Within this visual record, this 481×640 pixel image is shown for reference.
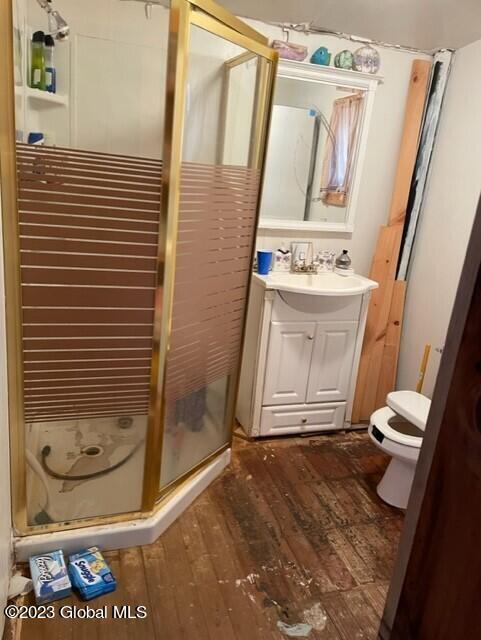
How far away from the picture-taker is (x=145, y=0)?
193 centimetres

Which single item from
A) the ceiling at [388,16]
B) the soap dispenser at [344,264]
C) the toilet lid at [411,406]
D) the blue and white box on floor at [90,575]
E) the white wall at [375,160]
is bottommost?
the blue and white box on floor at [90,575]

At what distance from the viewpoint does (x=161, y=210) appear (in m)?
1.54

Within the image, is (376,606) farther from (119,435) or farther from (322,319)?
(322,319)

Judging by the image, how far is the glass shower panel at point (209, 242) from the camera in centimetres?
166

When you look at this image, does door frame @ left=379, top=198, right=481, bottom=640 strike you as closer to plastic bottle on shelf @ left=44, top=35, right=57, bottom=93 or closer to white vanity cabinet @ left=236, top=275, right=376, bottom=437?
white vanity cabinet @ left=236, top=275, right=376, bottom=437

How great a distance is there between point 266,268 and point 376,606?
161 cm

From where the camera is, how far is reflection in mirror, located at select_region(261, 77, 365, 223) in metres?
2.53

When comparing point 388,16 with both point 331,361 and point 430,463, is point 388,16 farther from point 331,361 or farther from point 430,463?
point 430,463

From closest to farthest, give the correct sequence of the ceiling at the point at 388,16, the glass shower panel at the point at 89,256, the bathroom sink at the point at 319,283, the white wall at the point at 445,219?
the glass shower panel at the point at 89,256 < the ceiling at the point at 388,16 < the bathroom sink at the point at 319,283 < the white wall at the point at 445,219

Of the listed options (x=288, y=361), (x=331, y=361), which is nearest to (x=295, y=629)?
(x=288, y=361)

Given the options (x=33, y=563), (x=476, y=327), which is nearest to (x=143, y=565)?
(x=33, y=563)

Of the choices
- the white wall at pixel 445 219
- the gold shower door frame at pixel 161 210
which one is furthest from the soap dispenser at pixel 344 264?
the gold shower door frame at pixel 161 210

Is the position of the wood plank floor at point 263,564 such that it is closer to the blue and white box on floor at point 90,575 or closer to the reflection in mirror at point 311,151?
the blue and white box on floor at point 90,575

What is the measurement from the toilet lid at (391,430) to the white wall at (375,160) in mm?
986
